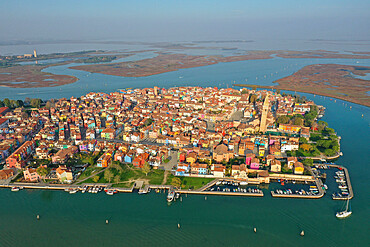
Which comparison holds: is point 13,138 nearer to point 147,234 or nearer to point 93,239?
point 93,239

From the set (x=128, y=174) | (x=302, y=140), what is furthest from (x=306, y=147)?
(x=128, y=174)

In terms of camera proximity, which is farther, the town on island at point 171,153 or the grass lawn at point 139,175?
the grass lawn at point 139,175

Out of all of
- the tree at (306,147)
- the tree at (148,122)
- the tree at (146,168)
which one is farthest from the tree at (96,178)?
the tree at (306,147)

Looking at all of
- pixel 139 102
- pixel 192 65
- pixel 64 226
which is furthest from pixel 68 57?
pixel 64 226

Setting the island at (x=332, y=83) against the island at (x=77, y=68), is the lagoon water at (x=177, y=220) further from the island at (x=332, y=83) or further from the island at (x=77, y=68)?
the island at (x=77, y=68)

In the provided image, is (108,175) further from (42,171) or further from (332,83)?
(332,83)
